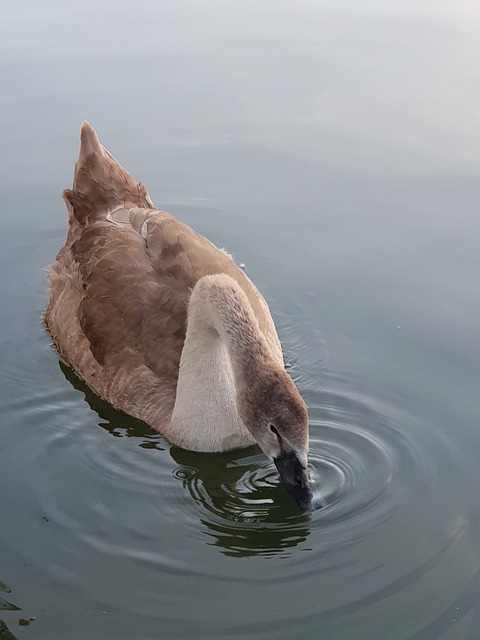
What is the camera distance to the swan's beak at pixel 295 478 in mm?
6137

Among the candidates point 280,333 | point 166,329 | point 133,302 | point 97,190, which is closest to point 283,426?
point 166,329

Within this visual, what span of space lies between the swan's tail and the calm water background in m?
1.08

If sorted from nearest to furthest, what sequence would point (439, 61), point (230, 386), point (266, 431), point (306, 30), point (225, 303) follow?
point (266, 431) < point (225, 303) < point (230, 386) < point (439, 61) < point (306, 30)

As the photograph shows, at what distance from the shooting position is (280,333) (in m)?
8.63

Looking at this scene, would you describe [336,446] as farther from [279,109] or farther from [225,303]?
[279,109]

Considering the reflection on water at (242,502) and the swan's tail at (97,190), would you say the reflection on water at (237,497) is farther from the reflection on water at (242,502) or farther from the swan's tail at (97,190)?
the swan's tail at (97,190)

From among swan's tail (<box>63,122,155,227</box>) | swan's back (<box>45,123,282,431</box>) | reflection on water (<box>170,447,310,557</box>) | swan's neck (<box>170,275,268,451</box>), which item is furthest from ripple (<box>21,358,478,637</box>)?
swan's tail (<box>63,122,155,227</box>)

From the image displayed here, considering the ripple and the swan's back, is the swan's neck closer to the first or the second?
the ripple

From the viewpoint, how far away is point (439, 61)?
13469mm

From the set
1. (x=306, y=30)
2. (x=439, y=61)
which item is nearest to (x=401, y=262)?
(x=439, y=61)

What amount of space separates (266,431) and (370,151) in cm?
585

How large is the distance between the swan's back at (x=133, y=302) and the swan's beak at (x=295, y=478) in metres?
1.14

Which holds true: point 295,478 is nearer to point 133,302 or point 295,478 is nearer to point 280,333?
point 133,302

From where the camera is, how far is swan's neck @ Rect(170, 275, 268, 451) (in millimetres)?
7004
